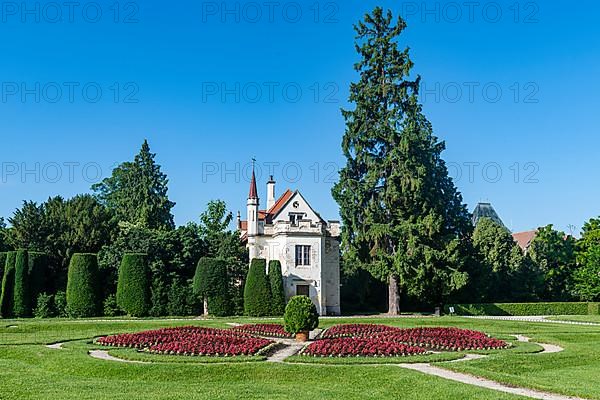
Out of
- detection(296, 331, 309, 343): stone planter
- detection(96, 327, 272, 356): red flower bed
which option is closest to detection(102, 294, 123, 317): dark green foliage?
detection(96, 327, 272, 356): red flower bed

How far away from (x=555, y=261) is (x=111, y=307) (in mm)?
34595

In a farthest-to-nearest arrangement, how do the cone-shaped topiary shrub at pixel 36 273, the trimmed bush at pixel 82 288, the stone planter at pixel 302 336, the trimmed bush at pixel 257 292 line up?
1. the trimmed bush at pixel 257 292
2. the cone-shaped topiary shrub at pixel 36 273
3. the trimmed bush at pixel 82 288
4. the stone planter at pixel 302 336

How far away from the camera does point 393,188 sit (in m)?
42.0

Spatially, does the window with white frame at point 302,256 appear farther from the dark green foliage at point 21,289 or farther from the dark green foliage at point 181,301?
the dark green foliage at point 21,289

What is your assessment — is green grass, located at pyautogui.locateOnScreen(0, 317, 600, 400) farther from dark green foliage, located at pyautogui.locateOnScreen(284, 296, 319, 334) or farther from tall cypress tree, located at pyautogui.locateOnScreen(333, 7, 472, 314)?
tall cypress tree, located at pyautogui.locateOnScreen(333, 7, 472, 314)

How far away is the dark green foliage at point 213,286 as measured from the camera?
1521 inches

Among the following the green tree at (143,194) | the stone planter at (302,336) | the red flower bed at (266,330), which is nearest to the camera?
the stone planter at (302,336)

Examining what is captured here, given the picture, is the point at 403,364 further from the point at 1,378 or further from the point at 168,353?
the point at 1,378

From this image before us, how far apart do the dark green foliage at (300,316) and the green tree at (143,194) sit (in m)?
43.2

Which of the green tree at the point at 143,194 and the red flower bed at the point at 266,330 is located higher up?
the green tree at the point at 143,194

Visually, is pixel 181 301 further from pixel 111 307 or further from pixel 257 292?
pixel 257 292

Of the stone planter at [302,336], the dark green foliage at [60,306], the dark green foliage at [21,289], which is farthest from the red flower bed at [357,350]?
the dark green foliage at [21,289]

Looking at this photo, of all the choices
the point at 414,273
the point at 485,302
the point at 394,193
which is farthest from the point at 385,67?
the point at 485,302

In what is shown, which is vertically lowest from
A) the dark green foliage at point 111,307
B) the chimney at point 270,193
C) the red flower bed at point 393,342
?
the red flower bed at point 393,342
